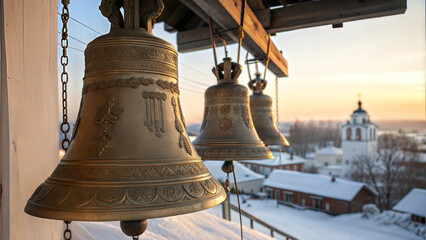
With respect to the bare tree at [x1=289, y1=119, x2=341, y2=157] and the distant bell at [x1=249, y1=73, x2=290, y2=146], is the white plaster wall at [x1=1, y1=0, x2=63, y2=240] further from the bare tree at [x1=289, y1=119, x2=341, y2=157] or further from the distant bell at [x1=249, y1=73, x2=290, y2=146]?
the bare tree at [x1=289, y1=119, x2=341, y2=157]

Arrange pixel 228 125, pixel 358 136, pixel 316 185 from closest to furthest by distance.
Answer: pixel 228 125, pixel 316 185, pixel 358 136

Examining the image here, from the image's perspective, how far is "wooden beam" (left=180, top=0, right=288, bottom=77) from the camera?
2.23m

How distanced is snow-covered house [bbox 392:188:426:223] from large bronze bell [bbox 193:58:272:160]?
18607mm

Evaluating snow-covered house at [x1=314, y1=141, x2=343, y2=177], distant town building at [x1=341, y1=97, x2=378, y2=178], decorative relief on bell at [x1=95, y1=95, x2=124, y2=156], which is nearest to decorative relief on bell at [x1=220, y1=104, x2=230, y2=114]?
decorative relief on bell at [x1=95, y1=95, x2=124, y2=156]

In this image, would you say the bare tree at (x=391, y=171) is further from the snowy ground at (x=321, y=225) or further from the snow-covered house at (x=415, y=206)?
the snowy ground at (x=321, y=225)

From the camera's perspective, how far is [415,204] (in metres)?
17.8

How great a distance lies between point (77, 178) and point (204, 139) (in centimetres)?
138

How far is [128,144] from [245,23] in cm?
209

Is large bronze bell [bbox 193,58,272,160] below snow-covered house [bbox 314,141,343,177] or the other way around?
the other way around

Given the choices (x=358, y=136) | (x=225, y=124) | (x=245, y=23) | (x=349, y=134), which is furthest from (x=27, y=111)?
(x=349, y=134)

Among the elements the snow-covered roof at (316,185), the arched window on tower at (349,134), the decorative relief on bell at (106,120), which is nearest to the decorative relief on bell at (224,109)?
the decorative relief on bell at (106,120)

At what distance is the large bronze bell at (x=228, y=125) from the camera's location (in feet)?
7.13

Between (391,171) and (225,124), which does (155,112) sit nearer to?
(225,124)

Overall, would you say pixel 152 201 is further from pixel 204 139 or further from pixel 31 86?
pixel 204 139
